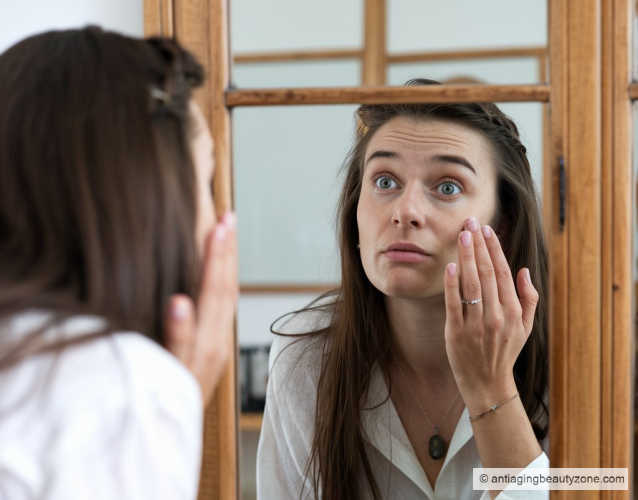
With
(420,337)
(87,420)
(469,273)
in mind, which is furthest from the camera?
(420,337)

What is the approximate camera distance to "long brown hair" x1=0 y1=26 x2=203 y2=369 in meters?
0.62

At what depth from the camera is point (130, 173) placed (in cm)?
64

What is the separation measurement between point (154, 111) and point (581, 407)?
2.25ft

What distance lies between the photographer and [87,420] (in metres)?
0.55

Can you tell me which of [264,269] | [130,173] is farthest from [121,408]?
[264,269]

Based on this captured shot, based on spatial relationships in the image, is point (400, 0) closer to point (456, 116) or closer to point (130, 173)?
point (456, 116)

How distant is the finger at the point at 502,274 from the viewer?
38.8 inches

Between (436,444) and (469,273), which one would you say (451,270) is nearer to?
(469,273)

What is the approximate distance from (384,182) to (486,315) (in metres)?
0.24

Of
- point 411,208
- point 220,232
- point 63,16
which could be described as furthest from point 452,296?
point 63,16

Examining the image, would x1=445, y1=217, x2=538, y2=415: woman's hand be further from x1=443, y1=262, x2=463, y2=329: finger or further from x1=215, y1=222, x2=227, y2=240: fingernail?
x1=215, y1=222, x2=227, y2=240: fingernail

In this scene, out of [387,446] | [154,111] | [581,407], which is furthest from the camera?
[387,446]

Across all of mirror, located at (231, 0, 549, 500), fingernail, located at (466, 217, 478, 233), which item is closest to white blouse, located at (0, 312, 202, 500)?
mirror, located at (231, 0, 549, 500)

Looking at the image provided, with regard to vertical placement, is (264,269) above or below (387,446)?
above
